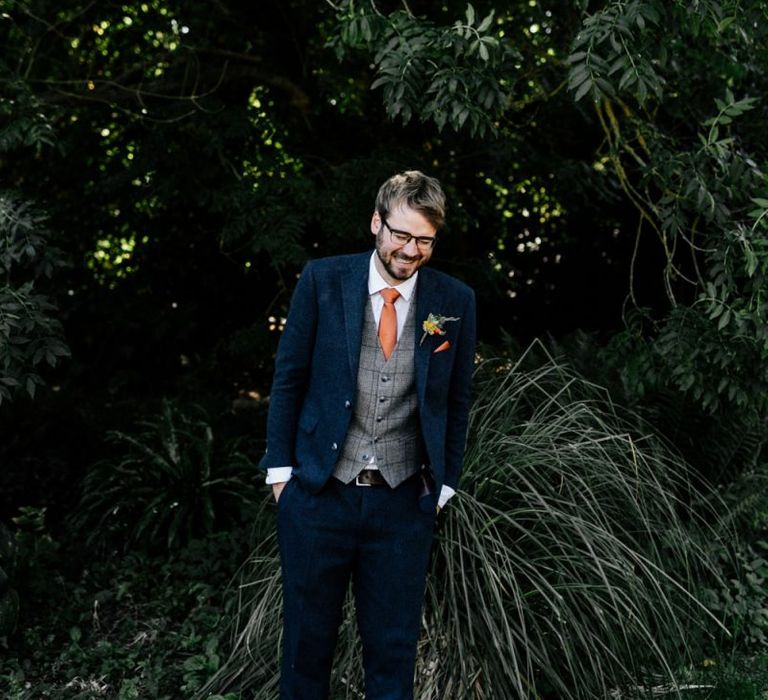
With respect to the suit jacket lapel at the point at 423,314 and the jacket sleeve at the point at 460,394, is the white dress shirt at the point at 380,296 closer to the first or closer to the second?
the suit jacket lapel at the point at 423,314

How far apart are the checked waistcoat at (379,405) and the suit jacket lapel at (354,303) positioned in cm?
3

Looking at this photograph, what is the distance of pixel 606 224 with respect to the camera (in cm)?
826

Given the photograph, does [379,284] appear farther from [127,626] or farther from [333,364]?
[127,626]

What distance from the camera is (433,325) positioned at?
9.37 feet

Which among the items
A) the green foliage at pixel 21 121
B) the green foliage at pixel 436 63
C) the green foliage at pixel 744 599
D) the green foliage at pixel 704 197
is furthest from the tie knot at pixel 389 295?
the green foliage at pixel 744 599

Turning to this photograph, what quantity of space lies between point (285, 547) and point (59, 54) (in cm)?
476

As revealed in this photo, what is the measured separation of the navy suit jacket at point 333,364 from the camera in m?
2.87

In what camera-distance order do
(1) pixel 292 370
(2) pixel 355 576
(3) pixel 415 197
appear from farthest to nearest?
(2) pixel 355 576
(1) pixel 292 370
(3) pixel 415 197

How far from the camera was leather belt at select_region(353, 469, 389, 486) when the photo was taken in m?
2.90

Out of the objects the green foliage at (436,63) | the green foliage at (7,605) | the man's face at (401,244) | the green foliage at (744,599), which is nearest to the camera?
the man's face at (401,244)

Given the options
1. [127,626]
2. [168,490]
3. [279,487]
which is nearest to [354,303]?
[279,487]

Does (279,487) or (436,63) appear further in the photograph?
(436,63)

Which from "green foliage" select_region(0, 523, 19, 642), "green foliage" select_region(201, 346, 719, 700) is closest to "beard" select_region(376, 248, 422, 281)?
"green foliage" select_region(201, 346, 719, 700)

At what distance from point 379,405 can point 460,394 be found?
34 centimetres
